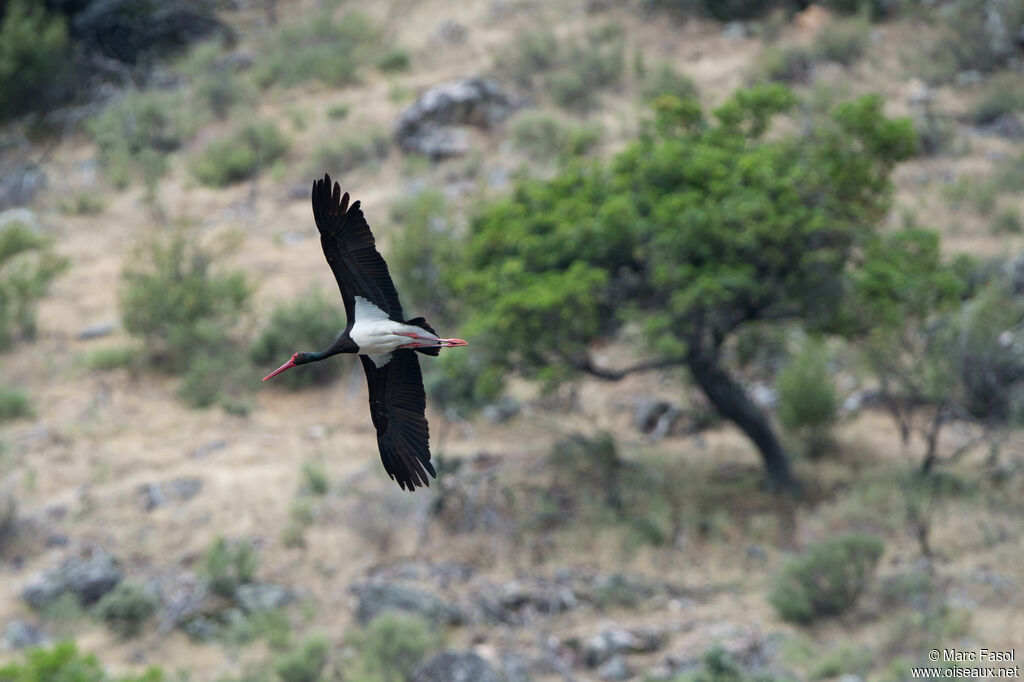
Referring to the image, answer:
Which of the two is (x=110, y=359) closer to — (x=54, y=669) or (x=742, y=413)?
(x=54, y=669)

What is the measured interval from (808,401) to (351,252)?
9095 millimetres

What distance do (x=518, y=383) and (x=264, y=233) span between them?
6745mm

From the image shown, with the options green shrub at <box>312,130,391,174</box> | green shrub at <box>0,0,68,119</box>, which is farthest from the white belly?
green shrub at <box>0,0,68,119</box>

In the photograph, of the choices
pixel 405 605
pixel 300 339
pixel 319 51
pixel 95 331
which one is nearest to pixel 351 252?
pixel 405 605

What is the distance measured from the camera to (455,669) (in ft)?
34.6

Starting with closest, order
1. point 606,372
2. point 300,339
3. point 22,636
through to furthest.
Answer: point 22,636 → point 606,372 → point 300,339

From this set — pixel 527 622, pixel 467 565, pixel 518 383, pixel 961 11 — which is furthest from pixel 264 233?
pixel 961 11

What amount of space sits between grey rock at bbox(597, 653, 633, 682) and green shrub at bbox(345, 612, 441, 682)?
1.53 meters

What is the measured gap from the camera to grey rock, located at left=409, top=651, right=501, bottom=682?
10.5m

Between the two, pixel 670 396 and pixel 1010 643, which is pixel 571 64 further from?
pixel 1010 643

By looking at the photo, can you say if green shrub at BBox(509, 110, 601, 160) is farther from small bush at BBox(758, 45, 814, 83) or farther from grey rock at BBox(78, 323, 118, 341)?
grey rock at BBox(78, 323, 118, 341)

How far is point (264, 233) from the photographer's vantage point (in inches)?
841

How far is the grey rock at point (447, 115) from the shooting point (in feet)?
75.0

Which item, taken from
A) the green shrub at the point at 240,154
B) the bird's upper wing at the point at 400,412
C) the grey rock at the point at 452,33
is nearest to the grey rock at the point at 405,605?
the bird's upper wing at the point at 400,412
